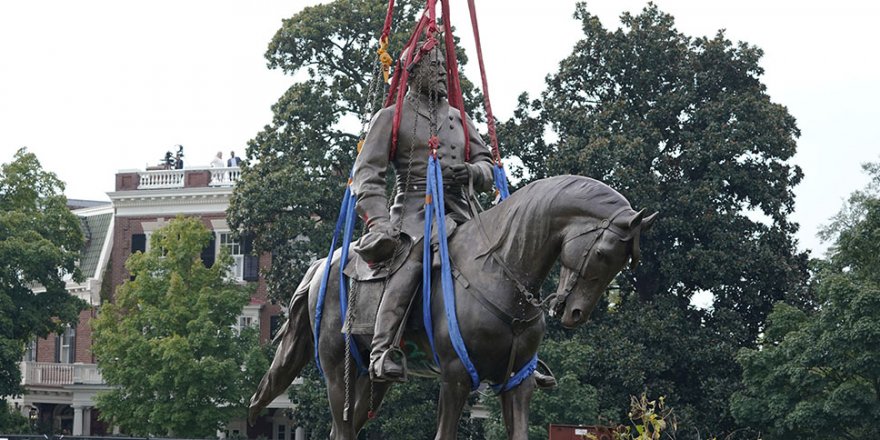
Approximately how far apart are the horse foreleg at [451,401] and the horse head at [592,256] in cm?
90

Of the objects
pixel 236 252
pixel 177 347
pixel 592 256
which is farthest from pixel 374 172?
pixel 236 252

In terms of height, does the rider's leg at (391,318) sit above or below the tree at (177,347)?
below

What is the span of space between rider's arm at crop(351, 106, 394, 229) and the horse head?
66.5 inches

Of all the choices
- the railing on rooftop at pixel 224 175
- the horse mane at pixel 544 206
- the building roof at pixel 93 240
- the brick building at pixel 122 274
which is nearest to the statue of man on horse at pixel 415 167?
the horse mane at pixel 544 206

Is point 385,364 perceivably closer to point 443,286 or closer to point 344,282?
point 443,286

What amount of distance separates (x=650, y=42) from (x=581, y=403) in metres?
11.3

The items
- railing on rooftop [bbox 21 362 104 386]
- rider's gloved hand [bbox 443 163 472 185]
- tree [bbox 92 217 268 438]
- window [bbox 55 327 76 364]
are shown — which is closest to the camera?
rider's gloved hand [bbox 443 163 472 185]

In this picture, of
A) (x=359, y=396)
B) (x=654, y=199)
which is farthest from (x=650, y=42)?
(x=359, y=396)

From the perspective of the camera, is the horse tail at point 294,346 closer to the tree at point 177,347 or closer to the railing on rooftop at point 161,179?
the tree at point 177,347

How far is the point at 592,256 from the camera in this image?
9.91 m

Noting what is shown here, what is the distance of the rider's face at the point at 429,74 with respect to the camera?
38.2 feet

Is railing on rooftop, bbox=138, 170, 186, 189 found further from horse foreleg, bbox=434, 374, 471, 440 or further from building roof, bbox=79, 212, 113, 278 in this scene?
horse foreleg, bbox=434, 374, 471, 440

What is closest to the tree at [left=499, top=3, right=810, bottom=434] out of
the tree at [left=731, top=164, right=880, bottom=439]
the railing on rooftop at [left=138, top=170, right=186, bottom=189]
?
the tree at [left=731, top=164, right=880, bottom=439]

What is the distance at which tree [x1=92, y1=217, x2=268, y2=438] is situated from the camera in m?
46.3
